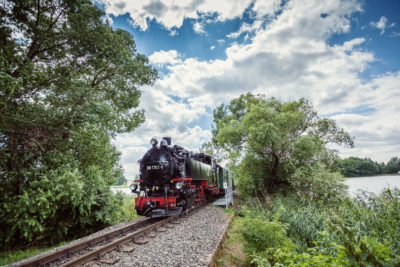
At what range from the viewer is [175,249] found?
5332 millimetres

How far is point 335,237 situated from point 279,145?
8.41 m

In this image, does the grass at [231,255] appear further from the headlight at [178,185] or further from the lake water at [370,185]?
the lake water at [370,185]

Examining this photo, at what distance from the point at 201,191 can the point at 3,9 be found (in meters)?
12.1

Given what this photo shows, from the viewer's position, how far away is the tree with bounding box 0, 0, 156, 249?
283 inches

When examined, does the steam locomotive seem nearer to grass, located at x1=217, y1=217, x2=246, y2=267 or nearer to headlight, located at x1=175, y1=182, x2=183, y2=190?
headlight, located at x1=175, y1=182, x2=183, y2=190

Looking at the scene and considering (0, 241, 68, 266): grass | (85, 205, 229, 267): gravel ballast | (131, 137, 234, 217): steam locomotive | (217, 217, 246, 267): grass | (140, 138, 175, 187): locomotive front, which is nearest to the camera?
(85, 205, 229, 267): gravel ballast

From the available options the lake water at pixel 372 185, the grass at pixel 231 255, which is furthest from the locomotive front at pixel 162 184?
the lake water at pixel 372 185

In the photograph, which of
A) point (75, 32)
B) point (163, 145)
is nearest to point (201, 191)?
point (163, 145)

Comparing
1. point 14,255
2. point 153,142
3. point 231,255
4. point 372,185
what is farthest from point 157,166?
point 372,185

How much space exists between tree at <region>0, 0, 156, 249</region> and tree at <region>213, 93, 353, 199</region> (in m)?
7.71

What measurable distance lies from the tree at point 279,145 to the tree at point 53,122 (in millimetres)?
7708

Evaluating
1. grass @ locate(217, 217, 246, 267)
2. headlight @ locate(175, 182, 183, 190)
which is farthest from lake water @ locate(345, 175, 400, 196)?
headlight @ locate(175, 182, 183, 190)

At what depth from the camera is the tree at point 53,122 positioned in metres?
7.19

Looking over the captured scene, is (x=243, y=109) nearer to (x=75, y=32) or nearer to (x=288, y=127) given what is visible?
(x=288, y=127)
